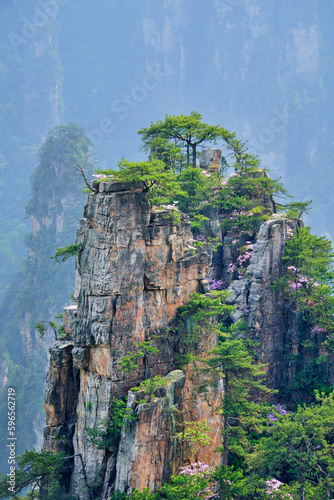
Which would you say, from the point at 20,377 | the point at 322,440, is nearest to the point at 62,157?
the point at 20,377

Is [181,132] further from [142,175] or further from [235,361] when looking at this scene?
[235,361]

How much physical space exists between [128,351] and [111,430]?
2.50 metres

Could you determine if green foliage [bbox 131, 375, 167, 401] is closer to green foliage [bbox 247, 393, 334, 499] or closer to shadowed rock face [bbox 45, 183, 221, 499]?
shadowed rock face [bbox 45, 183, 221, 499]

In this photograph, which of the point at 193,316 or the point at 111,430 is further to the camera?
the point at 193,316

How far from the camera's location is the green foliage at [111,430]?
1870 centimetres

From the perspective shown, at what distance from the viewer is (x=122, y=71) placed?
121 metres

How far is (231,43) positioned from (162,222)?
9427 cm

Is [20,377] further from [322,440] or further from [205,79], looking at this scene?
[205,79]

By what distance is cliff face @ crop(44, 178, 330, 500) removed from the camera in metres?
18.6

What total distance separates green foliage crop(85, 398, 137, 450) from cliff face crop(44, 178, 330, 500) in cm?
13

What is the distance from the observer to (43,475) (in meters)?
19.9

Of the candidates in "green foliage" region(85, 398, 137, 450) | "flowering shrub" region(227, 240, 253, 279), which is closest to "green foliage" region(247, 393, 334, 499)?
"green foliage" region(85, 398, 137, 450)

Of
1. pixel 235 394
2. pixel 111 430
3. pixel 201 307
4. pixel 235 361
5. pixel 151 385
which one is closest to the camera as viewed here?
pixel 151 385

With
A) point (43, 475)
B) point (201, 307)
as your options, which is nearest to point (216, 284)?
point (201, 307)
